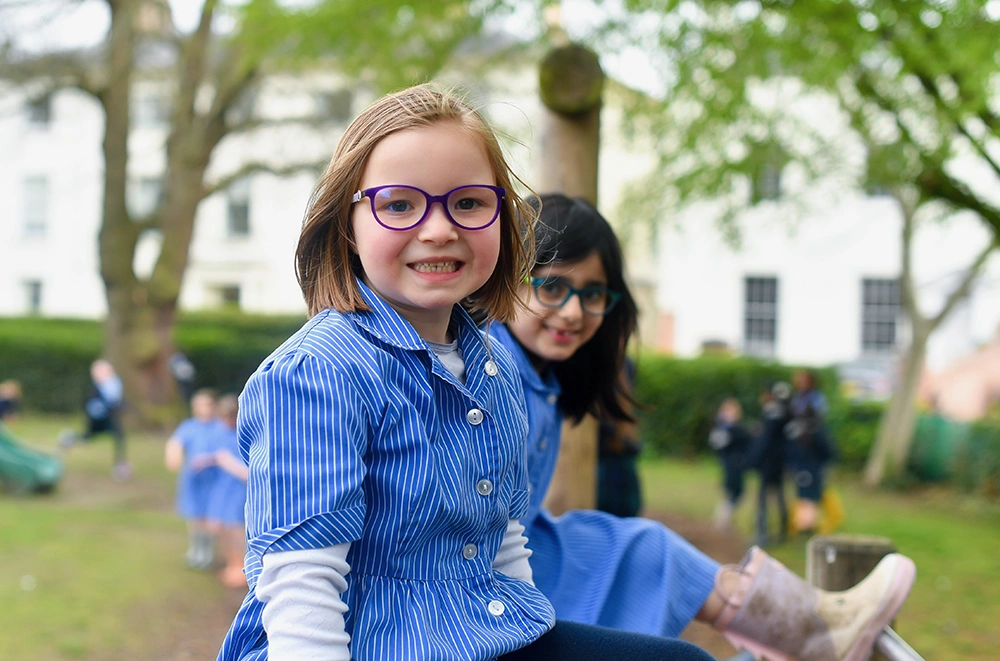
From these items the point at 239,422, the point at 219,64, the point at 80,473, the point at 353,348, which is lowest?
the point at 80,473

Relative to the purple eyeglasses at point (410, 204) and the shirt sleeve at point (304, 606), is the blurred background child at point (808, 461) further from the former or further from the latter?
the shirt sleeve at point (304, 606)

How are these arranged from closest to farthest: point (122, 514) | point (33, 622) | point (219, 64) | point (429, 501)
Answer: point (429, 501) < point (33, 622) < point (122, 514) < point (219, 64)

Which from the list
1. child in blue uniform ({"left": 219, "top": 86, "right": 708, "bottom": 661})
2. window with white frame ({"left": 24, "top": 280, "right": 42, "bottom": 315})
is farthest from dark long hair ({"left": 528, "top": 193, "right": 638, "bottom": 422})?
window with white frame ({"left": 24, "top": 280, "right": 42, "bottom": 315})

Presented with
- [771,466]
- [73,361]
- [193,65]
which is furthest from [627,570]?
[73,361]

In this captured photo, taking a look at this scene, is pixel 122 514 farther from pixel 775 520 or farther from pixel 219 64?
pixel 219 64

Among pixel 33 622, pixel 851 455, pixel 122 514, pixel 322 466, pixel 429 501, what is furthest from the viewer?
pixel 851 455

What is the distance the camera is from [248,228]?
101ft

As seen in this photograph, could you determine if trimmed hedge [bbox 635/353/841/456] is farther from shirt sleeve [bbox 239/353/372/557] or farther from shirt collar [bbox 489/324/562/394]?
shirt sleeve [bbox 239/353/372/557]

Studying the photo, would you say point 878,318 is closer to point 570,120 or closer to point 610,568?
point 570,120

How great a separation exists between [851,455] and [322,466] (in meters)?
14.7

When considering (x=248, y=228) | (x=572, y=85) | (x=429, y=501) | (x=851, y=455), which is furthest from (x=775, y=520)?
(x=248, y=228)

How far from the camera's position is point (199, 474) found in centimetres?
797

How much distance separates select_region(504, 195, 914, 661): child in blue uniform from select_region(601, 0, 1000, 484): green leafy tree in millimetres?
3971

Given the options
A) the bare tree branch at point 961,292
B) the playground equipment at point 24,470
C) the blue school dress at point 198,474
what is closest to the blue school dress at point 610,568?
the blue school dress at point 198,474
